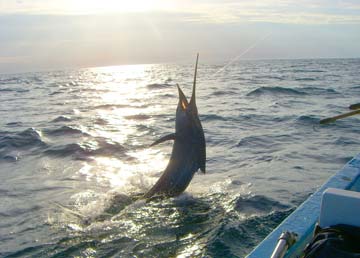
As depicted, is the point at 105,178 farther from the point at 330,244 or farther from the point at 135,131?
the point at 330,244

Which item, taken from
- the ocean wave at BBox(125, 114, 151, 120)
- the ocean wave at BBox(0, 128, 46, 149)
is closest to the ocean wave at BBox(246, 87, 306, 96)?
the ocean wave at BBox(125, 114, 151, 120)

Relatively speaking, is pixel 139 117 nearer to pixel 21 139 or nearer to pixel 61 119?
pixel 61 119

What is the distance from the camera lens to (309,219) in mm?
4008

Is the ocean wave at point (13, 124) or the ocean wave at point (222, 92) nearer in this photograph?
the ocean wave at point (13, 124)

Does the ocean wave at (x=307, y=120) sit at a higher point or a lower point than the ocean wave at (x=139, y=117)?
higher

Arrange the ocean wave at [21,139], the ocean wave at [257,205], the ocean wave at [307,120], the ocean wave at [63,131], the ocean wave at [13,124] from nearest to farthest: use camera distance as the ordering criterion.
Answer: the ocean wave at [257,205], the ocean wave at [21,139], the ocean wave at [63,131], the ocean wave at [307,120], the ocean wave at [13,124]

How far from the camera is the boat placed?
3.08m

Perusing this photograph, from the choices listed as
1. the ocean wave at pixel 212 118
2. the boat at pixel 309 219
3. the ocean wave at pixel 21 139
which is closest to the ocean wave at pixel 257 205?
the boat at pixel 309 219

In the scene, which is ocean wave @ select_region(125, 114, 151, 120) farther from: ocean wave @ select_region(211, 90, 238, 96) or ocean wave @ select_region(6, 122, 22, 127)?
ocean wave @ select_region(211, 90, 238, 96)

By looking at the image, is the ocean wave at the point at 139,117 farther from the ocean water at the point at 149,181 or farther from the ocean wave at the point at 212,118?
the ocean wave at the point at 212,118

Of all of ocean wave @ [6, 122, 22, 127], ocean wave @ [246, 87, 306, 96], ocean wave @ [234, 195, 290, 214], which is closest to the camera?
ocean wave @ [234, 195, 290, 214]

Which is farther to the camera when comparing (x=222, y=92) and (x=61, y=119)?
(x=222, y=92)

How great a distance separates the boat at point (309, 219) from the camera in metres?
3.08

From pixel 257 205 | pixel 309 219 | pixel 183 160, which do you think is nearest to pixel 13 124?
pixel 183 160
